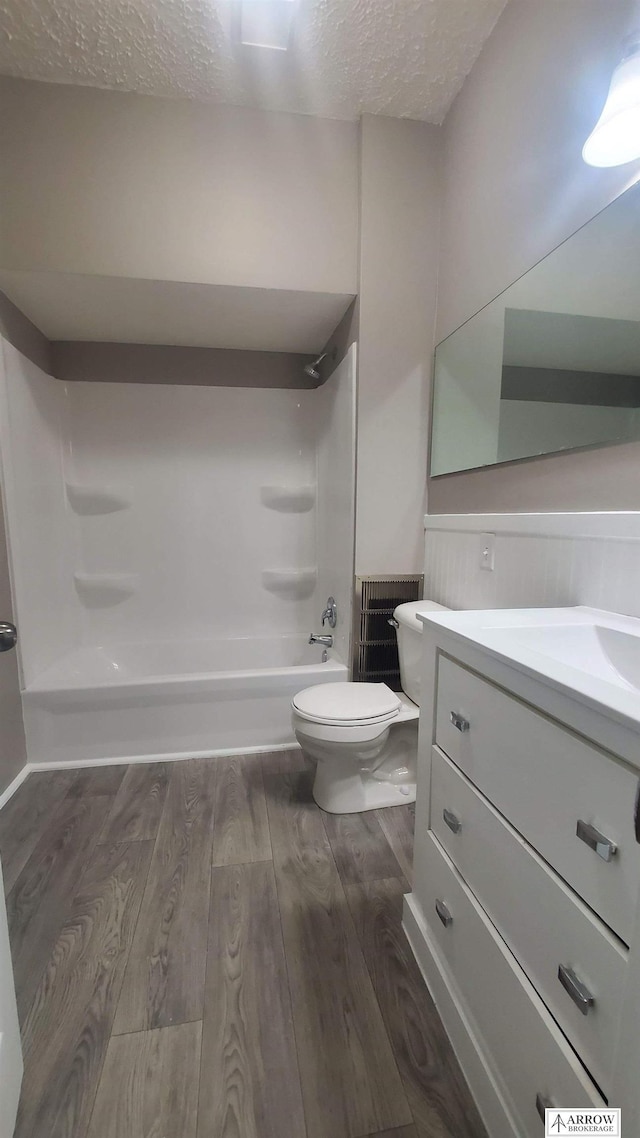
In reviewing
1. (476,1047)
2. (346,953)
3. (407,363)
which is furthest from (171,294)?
(476,1047)

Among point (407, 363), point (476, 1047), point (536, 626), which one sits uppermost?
point (407, 363)

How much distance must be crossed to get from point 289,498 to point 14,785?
6.56 feet

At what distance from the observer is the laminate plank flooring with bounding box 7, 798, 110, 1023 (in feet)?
3.68

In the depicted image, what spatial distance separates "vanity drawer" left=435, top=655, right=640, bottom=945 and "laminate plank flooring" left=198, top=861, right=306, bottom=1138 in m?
0.71

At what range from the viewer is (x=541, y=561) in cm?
130

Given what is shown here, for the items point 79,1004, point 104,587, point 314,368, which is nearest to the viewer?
point 79,1004

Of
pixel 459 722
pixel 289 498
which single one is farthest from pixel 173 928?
pixel 289 498

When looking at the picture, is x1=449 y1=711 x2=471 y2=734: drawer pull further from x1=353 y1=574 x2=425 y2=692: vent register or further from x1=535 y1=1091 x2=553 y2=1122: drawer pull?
x1=353 y1=574 x2=425 y2=692: vent register

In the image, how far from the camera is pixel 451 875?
0.96 m

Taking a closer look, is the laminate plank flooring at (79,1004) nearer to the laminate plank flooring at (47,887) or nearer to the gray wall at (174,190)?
the laminate plank flooring at (47,887)

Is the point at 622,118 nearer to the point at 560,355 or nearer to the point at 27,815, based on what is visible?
the point at 560,355

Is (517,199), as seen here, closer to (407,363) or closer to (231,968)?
(407,363)

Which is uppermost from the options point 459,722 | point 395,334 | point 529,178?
point 529,178

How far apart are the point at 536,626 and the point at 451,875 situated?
1.85ft
